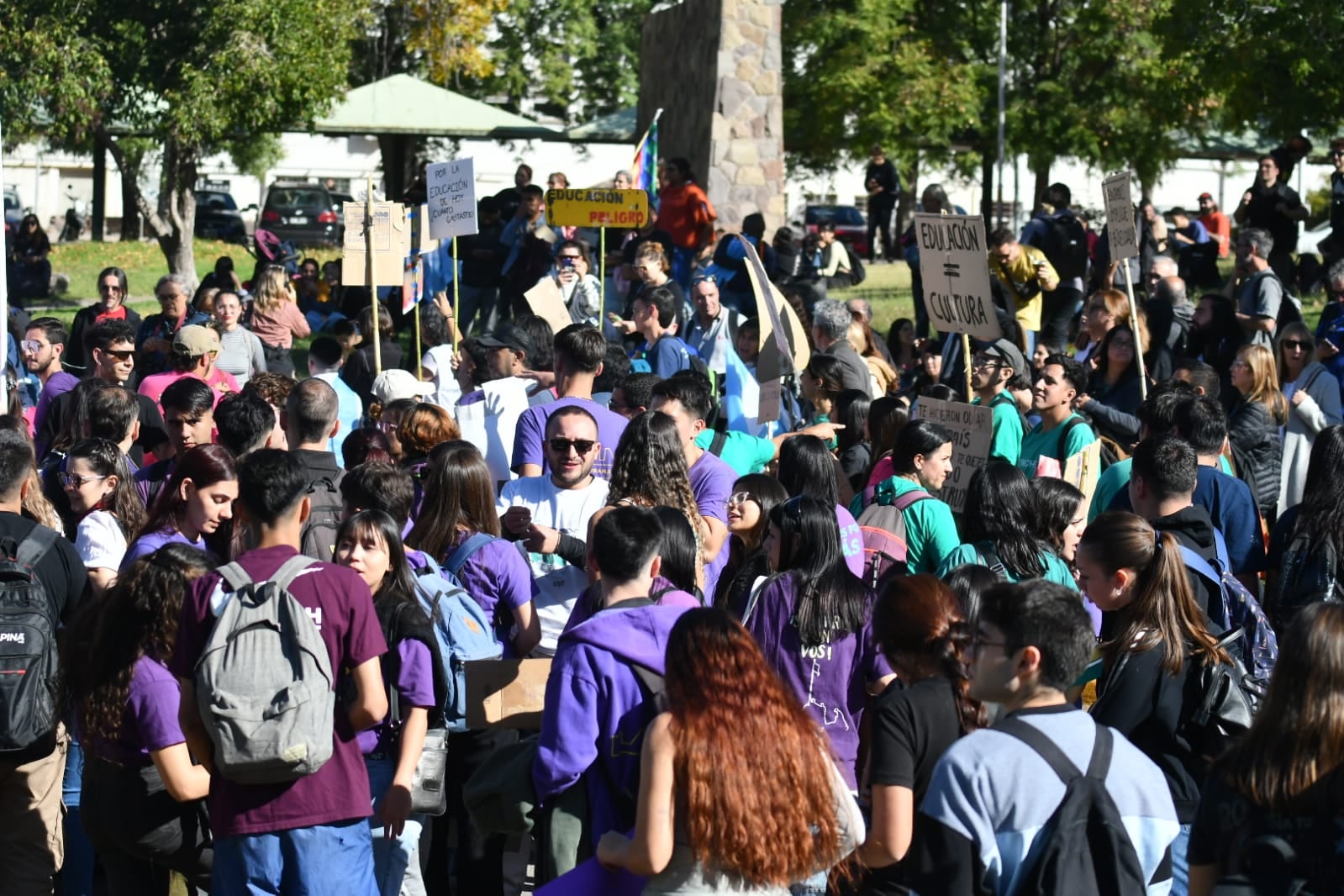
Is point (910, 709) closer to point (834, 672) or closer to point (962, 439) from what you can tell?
point (834, 672)

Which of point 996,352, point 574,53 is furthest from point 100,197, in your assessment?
point 996,352

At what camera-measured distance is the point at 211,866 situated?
15.9 ft

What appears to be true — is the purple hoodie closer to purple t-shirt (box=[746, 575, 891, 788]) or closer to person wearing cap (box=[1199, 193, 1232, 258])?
purple t-shirt (box=[746, 575, 891, 788])

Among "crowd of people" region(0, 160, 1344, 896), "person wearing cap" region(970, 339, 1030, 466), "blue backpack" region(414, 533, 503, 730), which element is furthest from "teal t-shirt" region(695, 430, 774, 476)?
"blue backpack" region(414, 533, 503, 730)

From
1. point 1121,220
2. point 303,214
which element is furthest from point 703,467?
point 303,214

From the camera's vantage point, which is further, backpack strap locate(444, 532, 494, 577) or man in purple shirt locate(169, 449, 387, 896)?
backpack strap locate(444, 532, 494, 577)

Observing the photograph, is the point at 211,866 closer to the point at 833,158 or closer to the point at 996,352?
the point at 996,352

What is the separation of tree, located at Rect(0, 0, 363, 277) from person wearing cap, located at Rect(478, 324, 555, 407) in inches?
621

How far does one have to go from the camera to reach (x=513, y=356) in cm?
877

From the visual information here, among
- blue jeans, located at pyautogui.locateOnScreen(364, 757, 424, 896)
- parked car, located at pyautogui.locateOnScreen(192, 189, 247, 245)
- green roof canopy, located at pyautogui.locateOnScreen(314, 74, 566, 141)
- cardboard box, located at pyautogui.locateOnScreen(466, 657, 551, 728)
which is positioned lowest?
blue jeans, located at pyautogui.locateOnScreen(364, 757, 424, 896)

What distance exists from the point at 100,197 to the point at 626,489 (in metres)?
37.4

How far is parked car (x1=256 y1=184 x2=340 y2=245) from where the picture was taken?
3612 centimetres

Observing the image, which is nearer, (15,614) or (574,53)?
(15,614)

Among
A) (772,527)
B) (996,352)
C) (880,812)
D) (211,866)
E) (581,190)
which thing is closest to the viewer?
(880,812)
